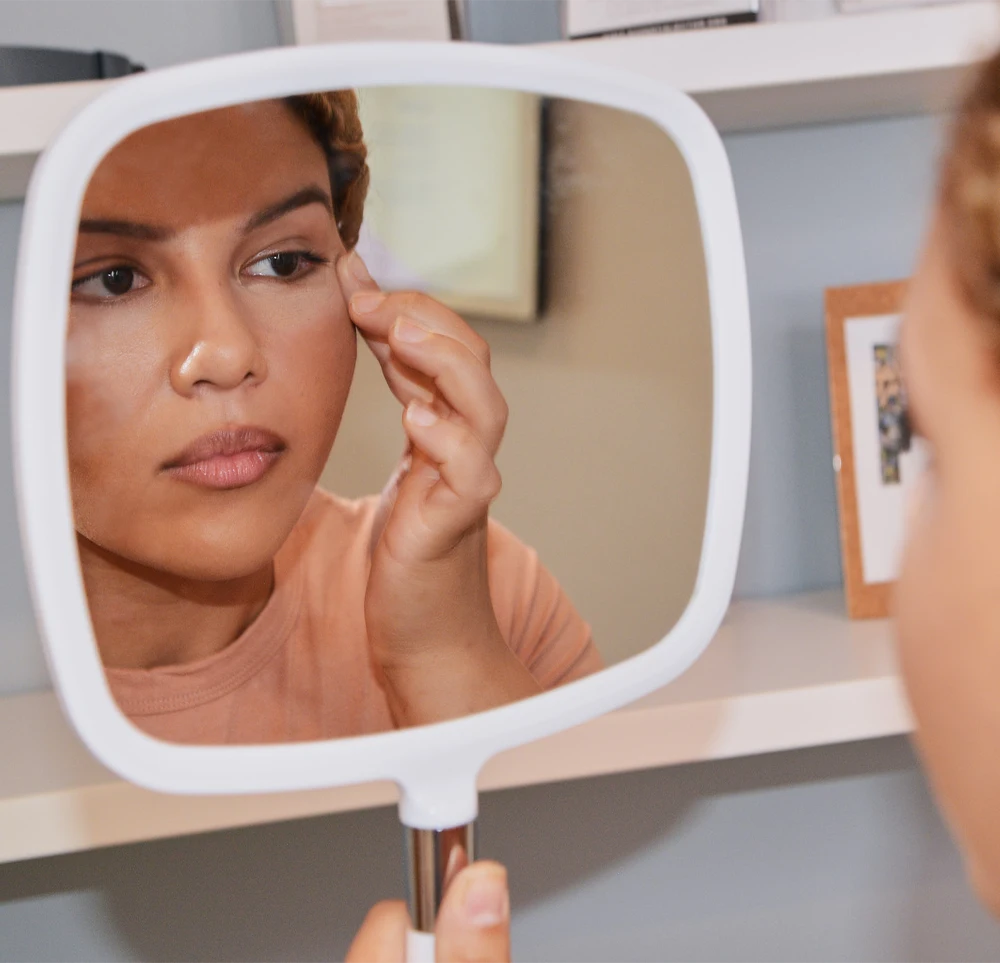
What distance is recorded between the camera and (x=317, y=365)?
42 centimetres

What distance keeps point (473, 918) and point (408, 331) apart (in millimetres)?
218

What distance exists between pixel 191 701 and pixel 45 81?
0.37 meters

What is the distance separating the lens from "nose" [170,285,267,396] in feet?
1.28

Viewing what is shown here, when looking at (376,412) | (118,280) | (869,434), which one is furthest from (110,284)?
(869,434)

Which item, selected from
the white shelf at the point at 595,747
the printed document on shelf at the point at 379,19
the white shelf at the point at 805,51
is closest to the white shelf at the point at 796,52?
the white shelf at the point at 805,51

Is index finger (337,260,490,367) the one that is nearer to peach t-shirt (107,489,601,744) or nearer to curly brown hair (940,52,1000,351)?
peach t-shirt (107,489,601,744)

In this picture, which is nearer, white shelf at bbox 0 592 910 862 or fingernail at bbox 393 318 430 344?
fingernail at bbox 393 318 430 344

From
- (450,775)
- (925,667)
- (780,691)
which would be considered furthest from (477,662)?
(780,691)

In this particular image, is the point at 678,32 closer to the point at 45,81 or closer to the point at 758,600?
the point at 45,81

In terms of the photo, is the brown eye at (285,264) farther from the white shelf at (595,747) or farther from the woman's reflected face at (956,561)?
the white shelf at (595,747)

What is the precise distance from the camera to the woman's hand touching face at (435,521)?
43cm

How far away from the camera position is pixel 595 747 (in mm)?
682

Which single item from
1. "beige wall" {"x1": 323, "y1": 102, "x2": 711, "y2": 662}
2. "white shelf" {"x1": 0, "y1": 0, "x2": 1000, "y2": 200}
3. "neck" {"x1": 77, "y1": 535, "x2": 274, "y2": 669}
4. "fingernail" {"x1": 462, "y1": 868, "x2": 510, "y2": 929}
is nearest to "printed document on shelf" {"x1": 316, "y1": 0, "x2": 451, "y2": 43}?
"white shelf" {"x1": 0, "y1": 0, "x2": 1000, "y2": 200}

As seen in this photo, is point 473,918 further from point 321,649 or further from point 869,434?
point 869,434
